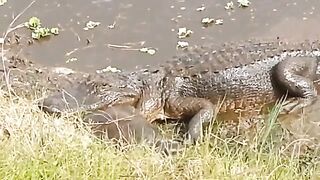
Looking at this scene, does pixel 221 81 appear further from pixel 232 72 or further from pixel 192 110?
pixel 192 110

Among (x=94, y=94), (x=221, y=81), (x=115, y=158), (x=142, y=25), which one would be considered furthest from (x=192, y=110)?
(x=115, y=158)

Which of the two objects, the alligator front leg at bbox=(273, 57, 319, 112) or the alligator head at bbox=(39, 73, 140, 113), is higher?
the alligator head at bbox=(39, 73, 140, 113)

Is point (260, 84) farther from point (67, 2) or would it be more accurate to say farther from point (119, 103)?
point (67, 2)

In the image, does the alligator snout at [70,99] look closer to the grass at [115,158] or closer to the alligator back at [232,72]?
the grass at [115,158]

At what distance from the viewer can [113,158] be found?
443 centimetres

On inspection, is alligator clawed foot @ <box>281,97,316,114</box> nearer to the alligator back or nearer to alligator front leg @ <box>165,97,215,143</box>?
the alligator back

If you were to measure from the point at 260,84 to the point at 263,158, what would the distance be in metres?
1.85

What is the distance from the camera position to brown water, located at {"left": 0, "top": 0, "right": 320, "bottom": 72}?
6.87 metres

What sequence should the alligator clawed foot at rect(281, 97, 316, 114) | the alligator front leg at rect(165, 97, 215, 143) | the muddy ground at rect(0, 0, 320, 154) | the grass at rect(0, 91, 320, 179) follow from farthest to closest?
1. the muddy ground at rect(0, 0, 320, 154)
2. the alligator clawed foot at rect(281, 97, 316, 114)
3. the alligator front leg at rect(165, 97, 215, 143)
4. the grass at rect(0, 91, 320, 179)

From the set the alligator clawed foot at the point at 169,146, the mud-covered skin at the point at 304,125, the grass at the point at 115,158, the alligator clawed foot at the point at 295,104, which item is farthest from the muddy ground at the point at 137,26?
the grass at the point at 115,158

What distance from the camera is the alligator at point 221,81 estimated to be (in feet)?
20.4

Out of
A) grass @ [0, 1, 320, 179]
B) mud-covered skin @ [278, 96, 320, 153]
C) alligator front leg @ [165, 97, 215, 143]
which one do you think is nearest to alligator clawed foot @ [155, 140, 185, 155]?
grass @ [0, 1, 320, 179]

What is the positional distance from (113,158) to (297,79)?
2.46m

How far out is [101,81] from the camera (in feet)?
20.3
